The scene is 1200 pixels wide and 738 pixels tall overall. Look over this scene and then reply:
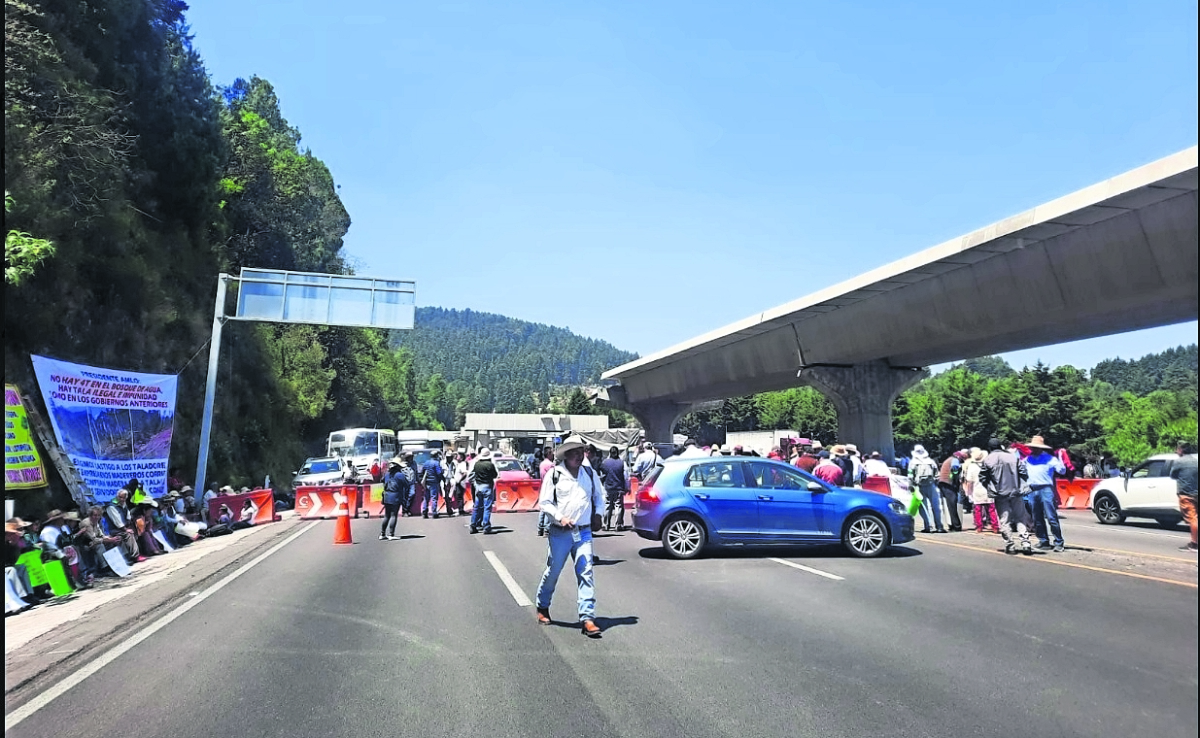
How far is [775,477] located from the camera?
11.7 metres

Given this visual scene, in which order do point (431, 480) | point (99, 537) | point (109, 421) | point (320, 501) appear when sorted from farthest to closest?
1. point (320, 501)
2. point (431, 480)
3. point (109, 421)
4. point (99, 537)

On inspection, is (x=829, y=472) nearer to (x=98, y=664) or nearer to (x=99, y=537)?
(x=98, y=664)

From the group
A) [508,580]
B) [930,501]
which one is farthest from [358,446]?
[508,580]

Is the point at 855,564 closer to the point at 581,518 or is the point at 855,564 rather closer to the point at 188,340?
the point at 581,518

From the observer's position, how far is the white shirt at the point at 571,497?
672 cm

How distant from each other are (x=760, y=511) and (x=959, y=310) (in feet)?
19.6

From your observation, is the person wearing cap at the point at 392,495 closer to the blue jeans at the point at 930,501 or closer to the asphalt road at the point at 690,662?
the asphalt road at the point at 690,662

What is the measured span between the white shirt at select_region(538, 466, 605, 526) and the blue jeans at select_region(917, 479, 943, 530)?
11.6m

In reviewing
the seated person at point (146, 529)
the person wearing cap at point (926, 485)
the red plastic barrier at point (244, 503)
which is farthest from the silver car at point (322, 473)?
the person wearing cap at point (926, 485)

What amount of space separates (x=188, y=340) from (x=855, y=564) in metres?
26.3

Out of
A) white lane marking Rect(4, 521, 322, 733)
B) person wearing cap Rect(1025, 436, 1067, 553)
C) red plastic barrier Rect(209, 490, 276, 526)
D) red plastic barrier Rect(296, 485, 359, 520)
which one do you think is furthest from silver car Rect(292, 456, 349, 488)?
person wearing cap Rect(1025, 436, 1067, 553)

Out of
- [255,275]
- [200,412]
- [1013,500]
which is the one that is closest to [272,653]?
[1013,500]

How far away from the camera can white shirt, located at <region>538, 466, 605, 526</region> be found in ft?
22.1

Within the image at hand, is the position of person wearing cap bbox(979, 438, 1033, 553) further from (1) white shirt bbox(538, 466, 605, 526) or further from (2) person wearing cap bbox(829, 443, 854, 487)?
(1) white shirt bbox(538, 466, 605, 526)
